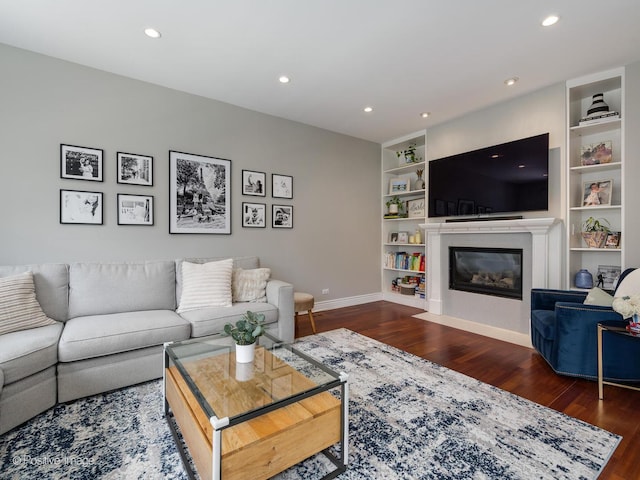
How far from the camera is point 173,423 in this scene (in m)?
1.75

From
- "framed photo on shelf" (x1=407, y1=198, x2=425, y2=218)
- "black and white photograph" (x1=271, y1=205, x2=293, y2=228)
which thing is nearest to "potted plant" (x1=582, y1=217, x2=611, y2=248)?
"framed photo on shelf" (x1=407, y1=198, x2=425, y2=218)

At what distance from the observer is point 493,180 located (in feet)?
12.0

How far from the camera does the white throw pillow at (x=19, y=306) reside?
2.00 meters

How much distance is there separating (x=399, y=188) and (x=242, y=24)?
3.43 metres

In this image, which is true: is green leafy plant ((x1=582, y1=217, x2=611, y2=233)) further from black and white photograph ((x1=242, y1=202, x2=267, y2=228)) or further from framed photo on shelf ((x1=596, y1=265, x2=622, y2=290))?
black and white photograph ((x1=242, y1=202, x2=267, y2=228))

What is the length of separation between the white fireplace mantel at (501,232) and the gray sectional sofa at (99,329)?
90.9 inches

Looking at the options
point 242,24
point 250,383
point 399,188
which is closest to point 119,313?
point 250,383

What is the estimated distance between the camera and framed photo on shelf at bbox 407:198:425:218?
4.70 m

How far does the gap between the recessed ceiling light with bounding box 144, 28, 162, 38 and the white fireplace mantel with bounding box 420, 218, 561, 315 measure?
142 inches

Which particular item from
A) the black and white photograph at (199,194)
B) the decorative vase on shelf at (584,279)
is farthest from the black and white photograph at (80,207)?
the decorative vase on shelf at (584,279)

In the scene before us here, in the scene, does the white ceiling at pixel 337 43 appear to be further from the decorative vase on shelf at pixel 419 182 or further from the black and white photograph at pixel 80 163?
the decorative vase on shelf at pixel 419 182

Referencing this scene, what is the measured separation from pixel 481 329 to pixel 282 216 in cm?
283

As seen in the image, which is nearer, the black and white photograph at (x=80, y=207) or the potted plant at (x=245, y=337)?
the potted plant at (x=245, y=337)

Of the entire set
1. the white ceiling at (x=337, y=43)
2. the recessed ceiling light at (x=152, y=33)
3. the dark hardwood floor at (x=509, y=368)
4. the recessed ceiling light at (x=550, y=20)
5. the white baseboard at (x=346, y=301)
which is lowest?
the dark hardwood floor at (x=509, y=368)
